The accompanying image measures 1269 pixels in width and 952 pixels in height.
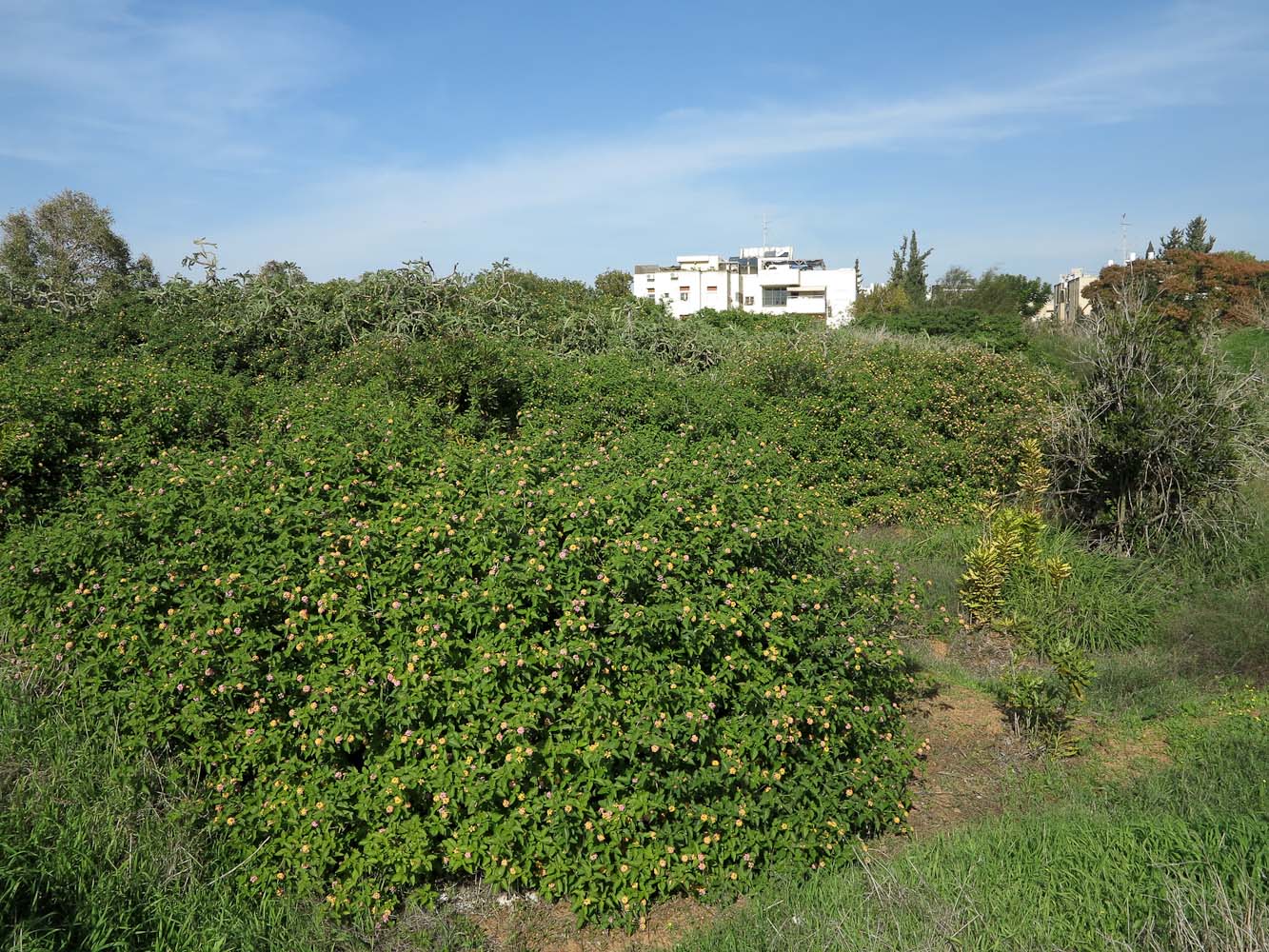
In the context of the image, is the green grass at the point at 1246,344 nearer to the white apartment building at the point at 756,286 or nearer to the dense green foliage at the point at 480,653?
the dense green foliage at the point at 480,653

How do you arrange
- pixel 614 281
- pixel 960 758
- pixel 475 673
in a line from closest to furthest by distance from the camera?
pixel 475 673
pixel 960 758
pixel 614 281

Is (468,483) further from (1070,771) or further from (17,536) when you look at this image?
(1070,771)

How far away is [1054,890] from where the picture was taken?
10.0ft

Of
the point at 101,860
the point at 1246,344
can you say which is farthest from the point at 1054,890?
the point at 1246,344

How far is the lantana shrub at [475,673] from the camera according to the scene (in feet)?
10.7

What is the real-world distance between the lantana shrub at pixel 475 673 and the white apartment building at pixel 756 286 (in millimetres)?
45040

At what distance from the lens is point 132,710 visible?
3539mm

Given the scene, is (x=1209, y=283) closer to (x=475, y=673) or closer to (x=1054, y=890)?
(x=1054, y=890)

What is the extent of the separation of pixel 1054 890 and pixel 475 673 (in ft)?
7.25

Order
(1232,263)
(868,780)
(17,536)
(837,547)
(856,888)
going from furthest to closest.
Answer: (1232,263), (837,547), (17,536), (868,780), (856,888)

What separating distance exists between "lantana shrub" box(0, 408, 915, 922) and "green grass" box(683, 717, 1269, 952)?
12.2 inches

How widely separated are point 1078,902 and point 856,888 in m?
0.75

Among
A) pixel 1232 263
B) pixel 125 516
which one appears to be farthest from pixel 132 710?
pixel 1232 263

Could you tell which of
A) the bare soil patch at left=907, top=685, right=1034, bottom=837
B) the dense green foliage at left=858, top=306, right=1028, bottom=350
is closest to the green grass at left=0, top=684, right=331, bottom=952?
the bare soil patch at left=907, top=685, right=1034, bottom=837
